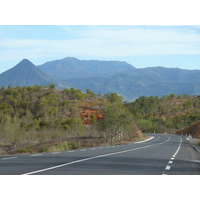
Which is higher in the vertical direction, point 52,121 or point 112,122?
point 52,121

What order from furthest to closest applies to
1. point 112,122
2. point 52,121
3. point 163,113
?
point 163,113, point 52,121, point 112,122

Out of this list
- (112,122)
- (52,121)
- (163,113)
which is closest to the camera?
(112,122)

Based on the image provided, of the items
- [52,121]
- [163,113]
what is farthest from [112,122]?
[163,113]

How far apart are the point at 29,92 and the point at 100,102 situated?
60.8 feet

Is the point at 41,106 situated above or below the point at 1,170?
above

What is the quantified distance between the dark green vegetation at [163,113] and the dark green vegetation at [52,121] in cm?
1383

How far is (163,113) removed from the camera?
494ft

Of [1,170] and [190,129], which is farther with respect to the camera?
[190,129]

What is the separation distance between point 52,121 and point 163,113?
91.1 metres

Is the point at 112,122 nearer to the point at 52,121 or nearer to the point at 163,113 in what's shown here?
the point at 52,121

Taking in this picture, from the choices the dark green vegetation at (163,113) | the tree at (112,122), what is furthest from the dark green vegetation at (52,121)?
the dark green vegetation at (163,113)
